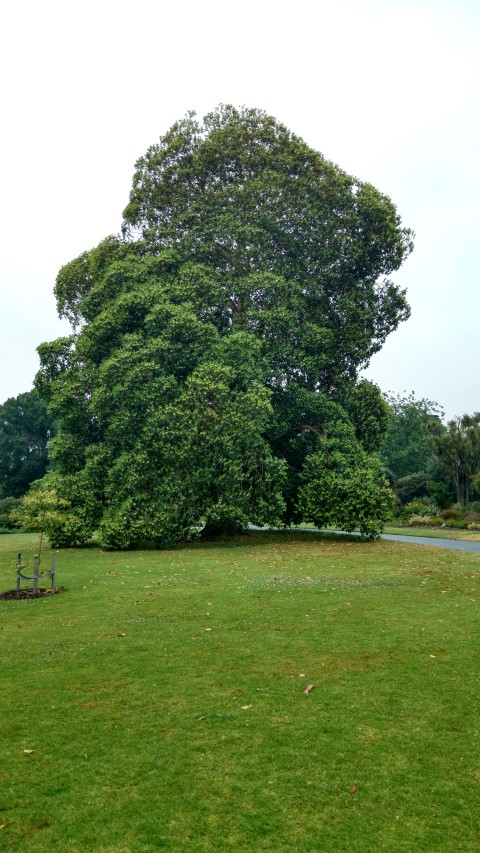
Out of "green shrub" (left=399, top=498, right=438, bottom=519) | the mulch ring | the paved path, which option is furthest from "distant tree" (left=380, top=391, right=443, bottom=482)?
the mulch ring

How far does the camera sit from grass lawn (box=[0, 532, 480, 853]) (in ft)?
16.2

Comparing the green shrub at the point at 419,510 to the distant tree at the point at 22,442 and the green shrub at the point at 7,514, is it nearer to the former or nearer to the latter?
the green shrub at the point at 7,514

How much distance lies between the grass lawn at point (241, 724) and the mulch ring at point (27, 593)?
0.60 m

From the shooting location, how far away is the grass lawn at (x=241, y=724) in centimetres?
493

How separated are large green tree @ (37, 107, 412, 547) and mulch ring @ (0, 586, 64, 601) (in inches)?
353

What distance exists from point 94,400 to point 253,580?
41.7 ft

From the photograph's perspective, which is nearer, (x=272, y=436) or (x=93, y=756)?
(x=93, y=756)

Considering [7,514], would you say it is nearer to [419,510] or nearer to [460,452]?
[419,510]

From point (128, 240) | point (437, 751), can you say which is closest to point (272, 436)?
point (128, 240)

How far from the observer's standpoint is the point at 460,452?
47.7m

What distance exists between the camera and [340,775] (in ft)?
18.6

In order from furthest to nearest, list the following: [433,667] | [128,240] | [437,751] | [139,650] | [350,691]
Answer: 1. [128,240]
2. [139,650]
3. [433,667]
4. [350,691]
5. [437,751]

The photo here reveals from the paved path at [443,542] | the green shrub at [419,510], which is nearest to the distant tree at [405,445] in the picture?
the green shrub at [419,510]

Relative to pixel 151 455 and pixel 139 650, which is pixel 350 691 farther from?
pixel 151 455
